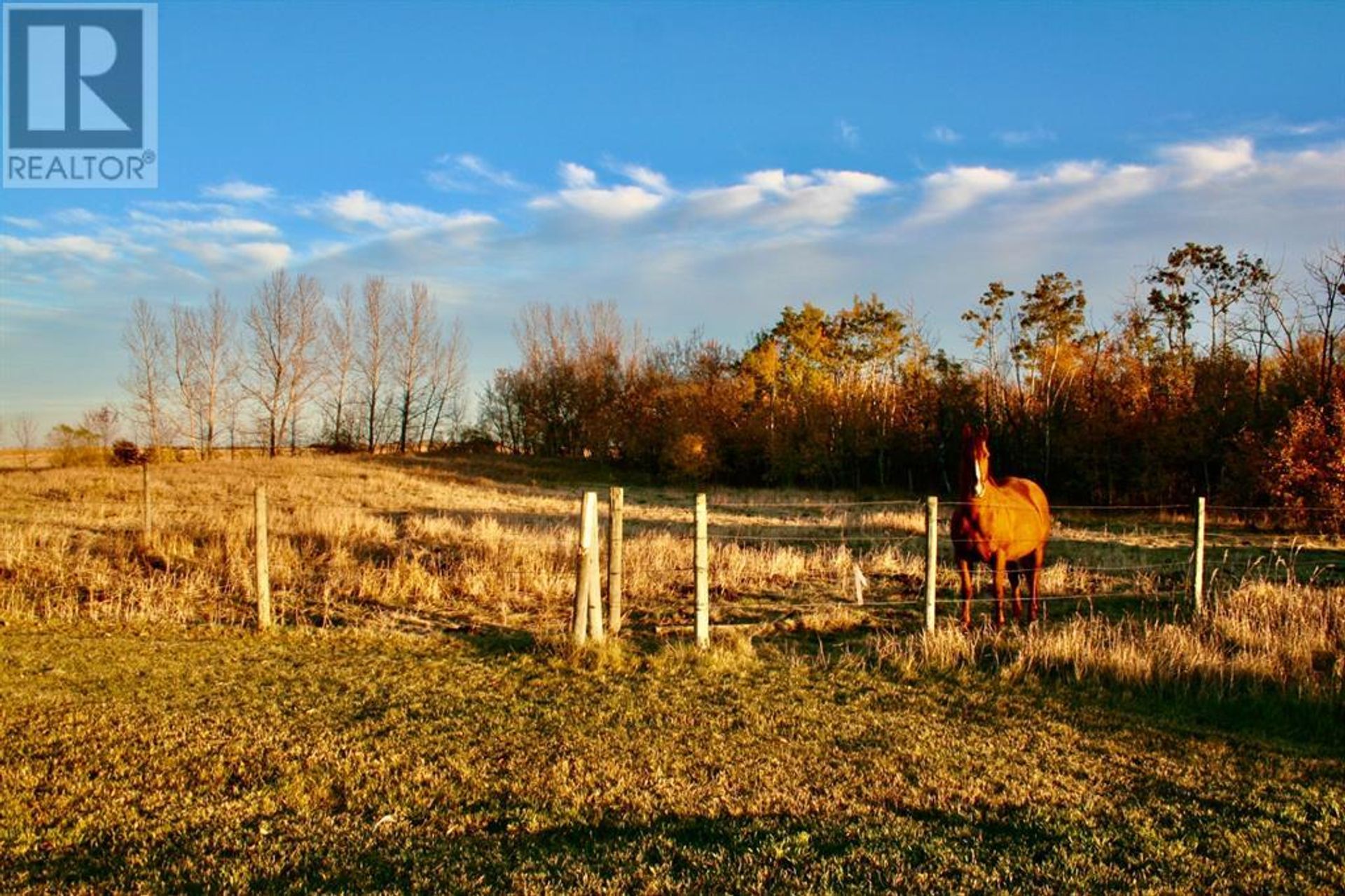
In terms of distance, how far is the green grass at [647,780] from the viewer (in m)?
3.97

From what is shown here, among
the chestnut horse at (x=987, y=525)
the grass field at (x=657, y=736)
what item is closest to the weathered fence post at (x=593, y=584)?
the grass field at (x=657, y=736)

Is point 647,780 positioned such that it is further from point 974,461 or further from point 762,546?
point 762,546

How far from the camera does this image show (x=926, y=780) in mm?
5234

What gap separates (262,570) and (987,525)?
8551 mm

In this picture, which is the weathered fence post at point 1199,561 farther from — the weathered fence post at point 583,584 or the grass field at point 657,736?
the weathered fence post at point 583,584

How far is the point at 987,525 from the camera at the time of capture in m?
9.70

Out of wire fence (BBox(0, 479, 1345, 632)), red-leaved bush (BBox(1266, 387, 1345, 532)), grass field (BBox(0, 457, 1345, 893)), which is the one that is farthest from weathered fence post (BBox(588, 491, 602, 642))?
red-leaved bush (BBox(1266, 387, 1345, 532))

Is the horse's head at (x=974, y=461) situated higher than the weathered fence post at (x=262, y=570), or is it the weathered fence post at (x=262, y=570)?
the horse's head at (x=974, y=461)

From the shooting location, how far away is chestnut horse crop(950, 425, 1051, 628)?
370 inches

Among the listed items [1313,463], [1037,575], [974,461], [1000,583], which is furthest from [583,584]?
[1313,463]

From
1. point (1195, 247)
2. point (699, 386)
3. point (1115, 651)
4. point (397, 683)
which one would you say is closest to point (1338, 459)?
point (1195, 247)

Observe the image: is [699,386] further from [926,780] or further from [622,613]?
[926,780]

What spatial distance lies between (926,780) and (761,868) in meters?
1.75

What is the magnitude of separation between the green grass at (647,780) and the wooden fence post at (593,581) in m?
0.70
